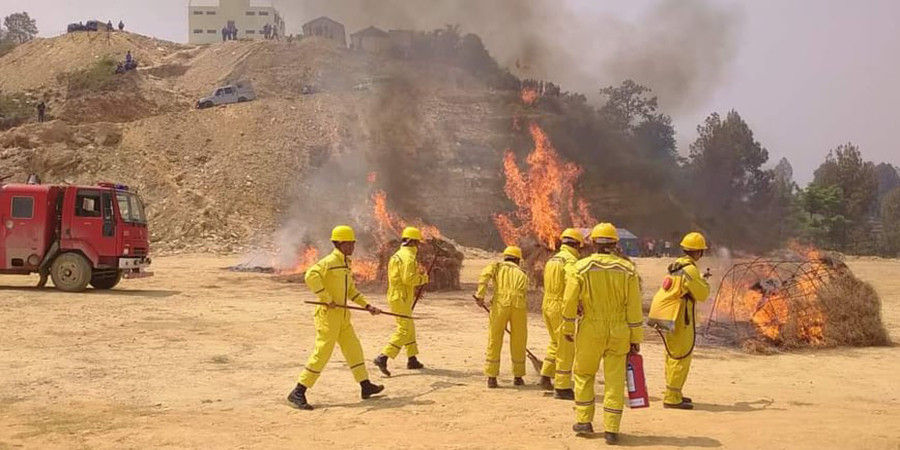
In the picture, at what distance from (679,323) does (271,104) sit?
43746 mm

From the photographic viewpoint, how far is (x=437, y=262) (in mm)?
21281

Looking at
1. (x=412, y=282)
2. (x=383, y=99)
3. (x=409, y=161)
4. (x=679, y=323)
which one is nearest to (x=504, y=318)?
(x=412, y=282)

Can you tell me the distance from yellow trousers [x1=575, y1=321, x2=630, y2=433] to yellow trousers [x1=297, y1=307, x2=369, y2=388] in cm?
253

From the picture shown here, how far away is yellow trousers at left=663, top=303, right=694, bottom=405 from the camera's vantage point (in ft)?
25.6

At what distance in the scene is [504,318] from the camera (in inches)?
345

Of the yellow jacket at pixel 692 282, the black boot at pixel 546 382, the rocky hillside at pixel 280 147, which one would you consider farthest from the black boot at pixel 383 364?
the rocky hillside at pixel 280 147

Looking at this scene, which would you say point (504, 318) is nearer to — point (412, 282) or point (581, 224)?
point (412, 282)

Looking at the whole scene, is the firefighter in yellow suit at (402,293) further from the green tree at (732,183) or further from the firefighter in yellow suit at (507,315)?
the green tree at (732,183)

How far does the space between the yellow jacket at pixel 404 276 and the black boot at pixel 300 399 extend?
7.33 feet

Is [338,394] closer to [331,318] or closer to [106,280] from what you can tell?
[331,318]

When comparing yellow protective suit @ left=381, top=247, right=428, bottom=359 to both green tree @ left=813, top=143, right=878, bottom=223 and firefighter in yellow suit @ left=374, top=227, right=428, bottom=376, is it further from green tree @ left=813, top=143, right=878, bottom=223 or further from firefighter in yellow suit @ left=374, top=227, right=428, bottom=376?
green tree @ left=813, top=143, right=878, bottom=223

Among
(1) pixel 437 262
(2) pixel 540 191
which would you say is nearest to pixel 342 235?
(1) pixel 437 262

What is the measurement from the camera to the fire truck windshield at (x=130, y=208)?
59.7 feet

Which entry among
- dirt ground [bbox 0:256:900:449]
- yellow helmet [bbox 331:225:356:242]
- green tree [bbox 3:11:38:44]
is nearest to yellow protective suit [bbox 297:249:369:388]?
yellow helmet [bbox 331:225:356:242]
